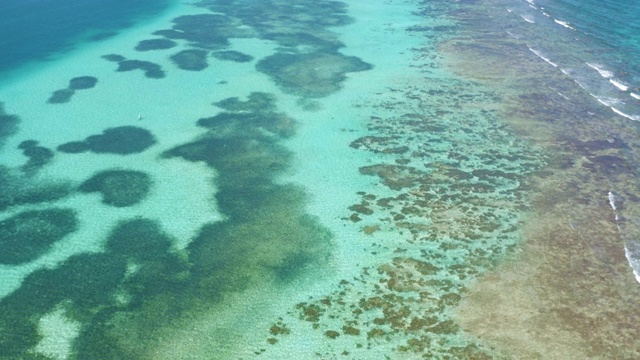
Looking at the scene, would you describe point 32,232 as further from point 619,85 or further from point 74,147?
point 619,85

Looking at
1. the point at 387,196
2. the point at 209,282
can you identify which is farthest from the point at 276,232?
the point at 387,196

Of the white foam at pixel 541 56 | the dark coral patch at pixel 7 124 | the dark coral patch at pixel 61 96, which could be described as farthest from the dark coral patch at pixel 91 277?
the white foam at pixel 541 56

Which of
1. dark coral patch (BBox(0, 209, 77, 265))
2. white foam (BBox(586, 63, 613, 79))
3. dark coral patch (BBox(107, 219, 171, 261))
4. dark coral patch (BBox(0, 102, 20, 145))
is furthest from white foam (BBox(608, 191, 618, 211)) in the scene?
dark coral patch (BBox(0, 102, 20, 145))

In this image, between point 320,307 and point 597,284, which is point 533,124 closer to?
point 597,284

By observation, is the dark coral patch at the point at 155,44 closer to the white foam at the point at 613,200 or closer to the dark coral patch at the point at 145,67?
the dark coral patch at the point at 145,67

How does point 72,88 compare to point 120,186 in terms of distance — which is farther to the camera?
point 72,88

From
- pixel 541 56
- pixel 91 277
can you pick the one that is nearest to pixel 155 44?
pixel 91 277

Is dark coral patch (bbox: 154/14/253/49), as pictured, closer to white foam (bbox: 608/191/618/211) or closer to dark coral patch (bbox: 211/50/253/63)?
dark coral patch (bbox: 211/50/253/63)
